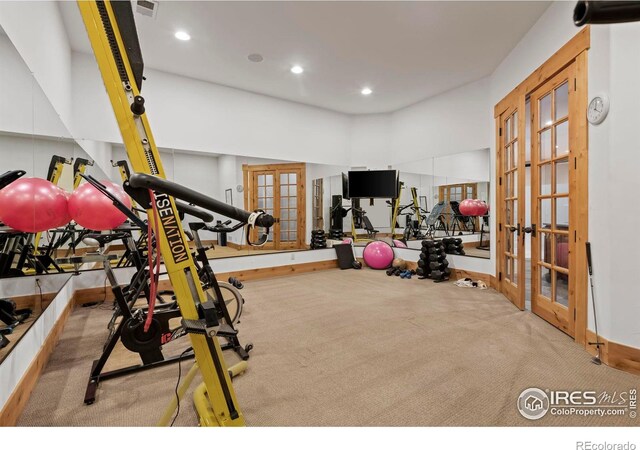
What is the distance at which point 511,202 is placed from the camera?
380 centimetres

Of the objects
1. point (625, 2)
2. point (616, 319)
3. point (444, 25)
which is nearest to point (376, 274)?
point (616, 319)

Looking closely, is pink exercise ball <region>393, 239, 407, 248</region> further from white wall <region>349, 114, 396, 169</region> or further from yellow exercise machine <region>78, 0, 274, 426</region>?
yellow exercise machine <region>78, 0, 274, 426</region>

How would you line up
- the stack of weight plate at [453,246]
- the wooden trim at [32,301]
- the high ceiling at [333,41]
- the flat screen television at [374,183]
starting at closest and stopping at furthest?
the wooden trim at [32,301]
the high ceiling at [333,41]
the stack of weight plate at [453,246]
the flat screen television at [374,183]

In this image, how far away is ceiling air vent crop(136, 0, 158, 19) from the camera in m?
3.04

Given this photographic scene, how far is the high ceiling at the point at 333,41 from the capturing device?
322cm

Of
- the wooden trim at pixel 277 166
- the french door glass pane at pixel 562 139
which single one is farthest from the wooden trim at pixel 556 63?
the wooden trim at pixel 277 166

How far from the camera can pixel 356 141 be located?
6.62 meters

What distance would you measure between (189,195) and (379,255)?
5.06 metres

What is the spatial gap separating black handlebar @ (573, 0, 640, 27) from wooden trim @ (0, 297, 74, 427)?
2635 mm

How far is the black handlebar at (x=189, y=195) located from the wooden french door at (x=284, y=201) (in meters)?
4.69

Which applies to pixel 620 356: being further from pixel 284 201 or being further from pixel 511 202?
pixel 284 201

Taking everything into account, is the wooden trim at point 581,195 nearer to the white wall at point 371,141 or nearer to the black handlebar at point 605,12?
the black handlebar at point 605,12

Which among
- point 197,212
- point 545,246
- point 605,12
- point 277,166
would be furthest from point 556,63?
point 277,166

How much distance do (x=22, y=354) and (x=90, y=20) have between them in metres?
1.91
